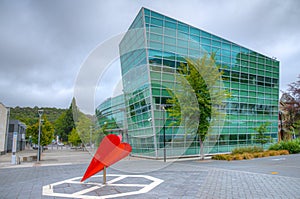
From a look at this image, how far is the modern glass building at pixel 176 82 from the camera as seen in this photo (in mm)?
22125

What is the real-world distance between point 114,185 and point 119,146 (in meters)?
1.97

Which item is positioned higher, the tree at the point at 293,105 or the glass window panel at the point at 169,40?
the glass window panel at the point at 169,40

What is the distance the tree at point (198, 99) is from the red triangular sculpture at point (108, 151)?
34.9ft

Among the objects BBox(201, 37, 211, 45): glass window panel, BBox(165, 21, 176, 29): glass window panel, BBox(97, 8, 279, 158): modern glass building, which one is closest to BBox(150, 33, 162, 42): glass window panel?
BBox(97, 8, 279, 158): modern glass building

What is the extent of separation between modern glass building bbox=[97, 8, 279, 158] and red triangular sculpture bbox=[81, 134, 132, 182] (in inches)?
350

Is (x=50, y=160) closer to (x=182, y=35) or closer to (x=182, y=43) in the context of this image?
(x=182, y=43)

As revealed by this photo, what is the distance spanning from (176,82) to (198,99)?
441cm

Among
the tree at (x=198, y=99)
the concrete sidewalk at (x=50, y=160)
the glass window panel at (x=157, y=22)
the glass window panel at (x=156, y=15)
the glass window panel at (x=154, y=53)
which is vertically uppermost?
the glass window panel at (x=156, y=15)

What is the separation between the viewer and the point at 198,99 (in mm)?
19328

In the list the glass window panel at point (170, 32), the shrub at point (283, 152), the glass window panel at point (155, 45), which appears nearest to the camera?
the glass window panel at point (155, 45)

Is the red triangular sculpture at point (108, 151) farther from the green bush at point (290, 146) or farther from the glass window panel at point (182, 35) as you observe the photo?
the green bush at point (290, 146)

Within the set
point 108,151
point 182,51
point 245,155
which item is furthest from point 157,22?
point 108,151

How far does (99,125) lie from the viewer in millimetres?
6594

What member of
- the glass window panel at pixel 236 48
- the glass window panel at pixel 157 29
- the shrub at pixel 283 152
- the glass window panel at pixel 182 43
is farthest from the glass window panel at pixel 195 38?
the shrub at pixel 283 152
